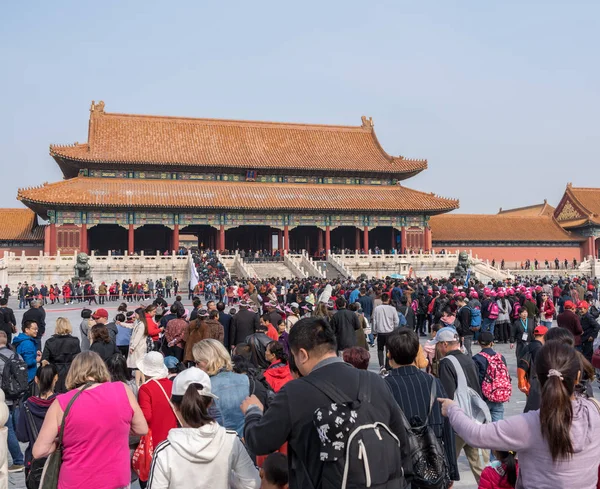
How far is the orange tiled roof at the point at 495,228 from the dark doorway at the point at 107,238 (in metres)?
22.2

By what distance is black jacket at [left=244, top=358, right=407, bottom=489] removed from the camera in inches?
120

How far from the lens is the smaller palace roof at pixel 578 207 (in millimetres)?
47219

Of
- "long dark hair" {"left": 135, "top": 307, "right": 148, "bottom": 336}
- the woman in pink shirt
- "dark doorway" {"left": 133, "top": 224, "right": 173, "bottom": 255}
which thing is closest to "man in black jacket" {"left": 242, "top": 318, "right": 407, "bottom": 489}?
the woman in pink shirt

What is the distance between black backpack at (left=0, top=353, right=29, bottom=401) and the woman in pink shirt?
2894 millimetres

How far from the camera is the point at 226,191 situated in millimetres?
42875

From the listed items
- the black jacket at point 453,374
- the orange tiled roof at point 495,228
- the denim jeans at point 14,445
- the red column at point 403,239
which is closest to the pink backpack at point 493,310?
the black jacket at point 453,374

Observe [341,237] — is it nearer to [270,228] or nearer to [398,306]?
[270,228]

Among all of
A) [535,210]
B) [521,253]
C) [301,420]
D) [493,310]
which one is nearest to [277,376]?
[301,420]

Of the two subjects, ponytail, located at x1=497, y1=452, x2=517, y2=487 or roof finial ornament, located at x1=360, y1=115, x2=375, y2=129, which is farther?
roof finial ornament, located at x1=360, y1=115, x2=375, y2=129

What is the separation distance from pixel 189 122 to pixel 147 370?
4418 centimetres

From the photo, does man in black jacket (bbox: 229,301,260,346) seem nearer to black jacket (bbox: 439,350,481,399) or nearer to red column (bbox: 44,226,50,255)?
black jacket (bbox: 439,350,481,399)

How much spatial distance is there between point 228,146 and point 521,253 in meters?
22.9

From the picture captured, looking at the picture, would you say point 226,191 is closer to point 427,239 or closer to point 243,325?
point 427,239

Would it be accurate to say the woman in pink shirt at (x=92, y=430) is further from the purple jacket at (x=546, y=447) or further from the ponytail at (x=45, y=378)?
the purple jacket at (x=546, y=447)
